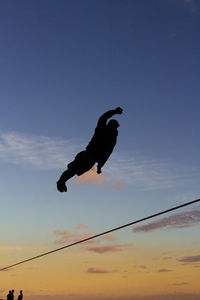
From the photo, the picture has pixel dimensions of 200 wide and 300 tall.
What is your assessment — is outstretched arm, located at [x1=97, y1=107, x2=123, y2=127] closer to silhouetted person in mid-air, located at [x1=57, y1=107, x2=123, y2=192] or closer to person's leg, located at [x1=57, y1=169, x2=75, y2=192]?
silhouetted person in mid-air, located at [x1=57, y1=107, x2=123, y2=192]

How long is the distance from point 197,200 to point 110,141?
7.25ft

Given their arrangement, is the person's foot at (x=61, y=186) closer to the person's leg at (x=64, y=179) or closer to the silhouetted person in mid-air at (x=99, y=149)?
the person's leg at (x=64, y=179)

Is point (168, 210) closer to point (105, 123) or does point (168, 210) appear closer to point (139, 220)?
point (139, 220)

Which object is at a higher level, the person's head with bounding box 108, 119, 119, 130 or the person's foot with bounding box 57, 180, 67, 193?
the person's head with bounding box 108, 119, 119, 130

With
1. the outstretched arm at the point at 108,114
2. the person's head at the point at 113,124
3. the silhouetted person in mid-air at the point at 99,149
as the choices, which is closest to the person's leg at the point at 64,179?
the silhouetted person in mid-air at the point at 99,149

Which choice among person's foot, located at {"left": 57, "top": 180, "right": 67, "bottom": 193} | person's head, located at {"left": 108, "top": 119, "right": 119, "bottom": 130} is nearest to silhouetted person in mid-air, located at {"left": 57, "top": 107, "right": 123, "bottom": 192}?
person's head, located at {"left": 108, "top": 119, "right": 119, "bottom": 130}

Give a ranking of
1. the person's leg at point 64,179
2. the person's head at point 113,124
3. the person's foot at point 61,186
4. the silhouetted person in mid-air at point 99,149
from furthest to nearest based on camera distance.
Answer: the person's foot at point 61,186 → the person's leg at point 64,179 → the person's head at point 113,124 → the silhouetted person in mid-air at point 99,149

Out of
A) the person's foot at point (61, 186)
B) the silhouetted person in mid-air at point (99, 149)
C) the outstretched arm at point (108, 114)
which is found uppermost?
the outstretched arm at point (108, 114)

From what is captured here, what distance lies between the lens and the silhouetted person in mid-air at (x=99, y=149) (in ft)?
24.5

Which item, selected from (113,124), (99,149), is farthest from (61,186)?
(113,124)

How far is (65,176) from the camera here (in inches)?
340

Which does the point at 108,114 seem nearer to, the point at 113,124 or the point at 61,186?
the point at 113,124

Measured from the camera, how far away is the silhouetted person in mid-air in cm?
748

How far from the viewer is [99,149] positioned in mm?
7867
